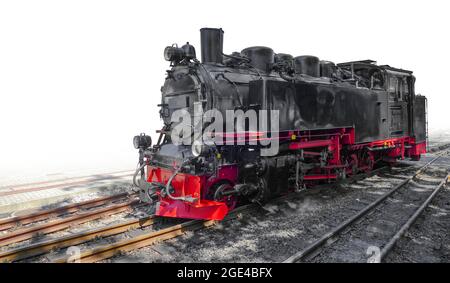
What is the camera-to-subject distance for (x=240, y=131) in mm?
5426

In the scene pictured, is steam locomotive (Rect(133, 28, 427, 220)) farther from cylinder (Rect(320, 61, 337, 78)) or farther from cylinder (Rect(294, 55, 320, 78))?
cylinder (Rect(320, 61, 337, 78))

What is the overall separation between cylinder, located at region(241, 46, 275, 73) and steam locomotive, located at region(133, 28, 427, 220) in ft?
0.06

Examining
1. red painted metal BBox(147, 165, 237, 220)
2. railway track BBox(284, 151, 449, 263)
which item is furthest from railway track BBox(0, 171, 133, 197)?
railway track BBox(284, 151, 449, 263)

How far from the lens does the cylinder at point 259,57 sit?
6.29m

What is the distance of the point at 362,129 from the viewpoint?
7719mm

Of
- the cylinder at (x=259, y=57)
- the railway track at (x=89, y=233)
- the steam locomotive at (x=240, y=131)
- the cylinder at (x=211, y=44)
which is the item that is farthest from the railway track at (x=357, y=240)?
the cylinder at (x=211, y=44)

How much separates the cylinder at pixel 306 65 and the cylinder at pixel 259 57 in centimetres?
112

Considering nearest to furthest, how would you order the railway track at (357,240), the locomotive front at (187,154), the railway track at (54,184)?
the railway track at (357,240) < the locomotive front at (187,154) < the railway track at (54,184)

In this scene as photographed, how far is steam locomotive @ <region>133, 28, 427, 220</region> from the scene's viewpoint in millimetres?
5043

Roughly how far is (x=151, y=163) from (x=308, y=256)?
3295 mm

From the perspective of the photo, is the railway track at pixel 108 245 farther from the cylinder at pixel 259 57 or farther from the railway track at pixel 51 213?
the cylinder at pixel 259 57

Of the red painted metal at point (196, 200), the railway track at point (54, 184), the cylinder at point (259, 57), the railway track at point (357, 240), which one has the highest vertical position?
the cylinder at point (259, 57)
